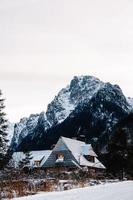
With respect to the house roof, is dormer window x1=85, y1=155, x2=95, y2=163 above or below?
below

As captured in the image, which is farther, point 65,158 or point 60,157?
point 60,157

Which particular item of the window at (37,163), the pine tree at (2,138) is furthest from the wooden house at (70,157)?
the pine tree at (2,138)

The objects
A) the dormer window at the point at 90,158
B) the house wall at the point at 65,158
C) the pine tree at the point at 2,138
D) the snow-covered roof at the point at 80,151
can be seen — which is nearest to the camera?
the pine tree at the point at 2,138

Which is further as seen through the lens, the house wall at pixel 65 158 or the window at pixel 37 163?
the window at pixel 37 163

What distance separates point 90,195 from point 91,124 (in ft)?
576

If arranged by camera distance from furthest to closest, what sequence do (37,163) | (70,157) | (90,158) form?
(37,163), (90,158), (70,157)

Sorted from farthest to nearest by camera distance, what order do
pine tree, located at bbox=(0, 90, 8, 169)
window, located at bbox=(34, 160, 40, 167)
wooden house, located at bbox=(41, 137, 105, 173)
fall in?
window, located at bbox=(34, 160, 40, 167) < wooden house, located at bbox=(41, 137, 105, 173) < pine tree, located at bbox=(0, 90, 8, 169)

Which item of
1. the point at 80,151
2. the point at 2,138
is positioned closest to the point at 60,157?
the point at 80,151

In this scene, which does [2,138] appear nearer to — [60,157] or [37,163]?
[60,157]

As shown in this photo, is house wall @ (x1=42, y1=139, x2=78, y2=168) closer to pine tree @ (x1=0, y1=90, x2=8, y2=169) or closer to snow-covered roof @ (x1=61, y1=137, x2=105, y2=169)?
snow-covered roof @ (x1=61, y1=137, x2=105, y2=169)

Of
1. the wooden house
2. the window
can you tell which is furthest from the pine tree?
the window

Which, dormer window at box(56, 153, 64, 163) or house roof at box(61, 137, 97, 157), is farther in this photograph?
house roof at box(61, 137, 97, 157)

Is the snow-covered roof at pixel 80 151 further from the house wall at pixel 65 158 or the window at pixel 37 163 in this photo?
the window at pixel 37 163

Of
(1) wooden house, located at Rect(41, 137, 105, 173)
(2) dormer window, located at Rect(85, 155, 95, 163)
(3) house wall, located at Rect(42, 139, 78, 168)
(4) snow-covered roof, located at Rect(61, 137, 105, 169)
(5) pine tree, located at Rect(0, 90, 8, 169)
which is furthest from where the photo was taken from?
(2) dormer window, located at Rect(85, 155, 95, 163)
